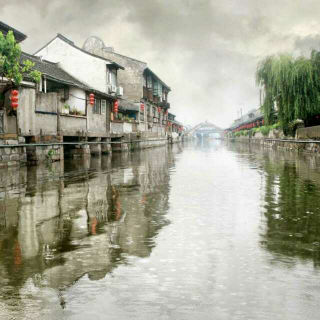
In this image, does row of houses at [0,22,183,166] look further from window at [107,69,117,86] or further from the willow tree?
the willow tree

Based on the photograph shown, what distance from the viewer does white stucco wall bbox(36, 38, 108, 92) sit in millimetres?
35406

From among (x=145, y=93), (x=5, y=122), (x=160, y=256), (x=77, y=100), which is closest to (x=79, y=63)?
(x=77, y=100)

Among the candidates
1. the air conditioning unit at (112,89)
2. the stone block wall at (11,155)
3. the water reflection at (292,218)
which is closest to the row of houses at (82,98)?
the air conditioning unit at (112,89)

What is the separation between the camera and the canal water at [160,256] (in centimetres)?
320

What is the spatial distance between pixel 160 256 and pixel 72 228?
6.34 ft

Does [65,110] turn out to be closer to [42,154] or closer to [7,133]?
[42,154]

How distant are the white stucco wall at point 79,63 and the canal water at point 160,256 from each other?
2742 centimetres

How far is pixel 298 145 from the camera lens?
3253 cm

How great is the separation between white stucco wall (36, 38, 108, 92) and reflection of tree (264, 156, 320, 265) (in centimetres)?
2666

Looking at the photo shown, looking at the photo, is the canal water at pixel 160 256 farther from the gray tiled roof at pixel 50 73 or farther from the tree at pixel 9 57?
the gray tiled roof at pixel 50 73

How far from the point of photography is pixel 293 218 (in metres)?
6.66

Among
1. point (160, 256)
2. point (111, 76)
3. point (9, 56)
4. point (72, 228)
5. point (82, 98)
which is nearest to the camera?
point (160, 256)

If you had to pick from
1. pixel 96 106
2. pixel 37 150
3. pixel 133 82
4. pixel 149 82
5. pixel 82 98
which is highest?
pixel 149 82

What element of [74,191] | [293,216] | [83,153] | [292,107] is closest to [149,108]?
[292,107]
